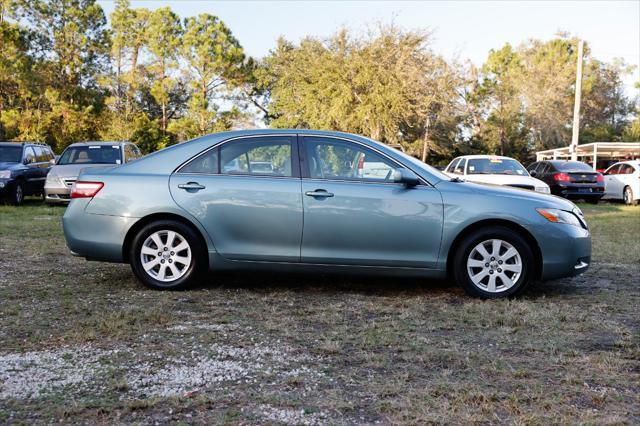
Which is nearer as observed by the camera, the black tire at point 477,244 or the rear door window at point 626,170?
the black tire at point 477,244

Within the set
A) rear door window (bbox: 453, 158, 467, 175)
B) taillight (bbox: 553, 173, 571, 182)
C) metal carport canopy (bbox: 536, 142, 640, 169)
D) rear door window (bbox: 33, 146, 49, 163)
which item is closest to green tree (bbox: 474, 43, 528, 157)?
metal carport canopy (bbox: 536, 142, 640, 169)

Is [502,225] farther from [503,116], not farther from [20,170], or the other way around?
[503,116]

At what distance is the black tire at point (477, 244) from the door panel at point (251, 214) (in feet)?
4.83

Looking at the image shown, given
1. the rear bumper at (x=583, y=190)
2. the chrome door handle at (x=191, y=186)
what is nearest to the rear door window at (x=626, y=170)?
the rear bumper at (x=583, y=190)

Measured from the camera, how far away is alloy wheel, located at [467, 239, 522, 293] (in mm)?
6078

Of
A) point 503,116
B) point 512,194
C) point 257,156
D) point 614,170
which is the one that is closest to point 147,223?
point 257,156

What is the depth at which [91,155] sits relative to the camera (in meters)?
16.7

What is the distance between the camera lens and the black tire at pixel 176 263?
6246 mm

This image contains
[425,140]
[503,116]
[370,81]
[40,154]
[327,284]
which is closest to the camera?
[327,284]

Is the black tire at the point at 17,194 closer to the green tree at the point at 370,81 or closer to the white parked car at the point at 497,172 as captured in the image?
the white parked car at the point at 497,172

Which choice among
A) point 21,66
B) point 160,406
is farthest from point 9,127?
point 160,406

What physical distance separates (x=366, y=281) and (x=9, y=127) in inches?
1524

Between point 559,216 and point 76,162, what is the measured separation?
515 inches

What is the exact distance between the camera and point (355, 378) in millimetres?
3834
